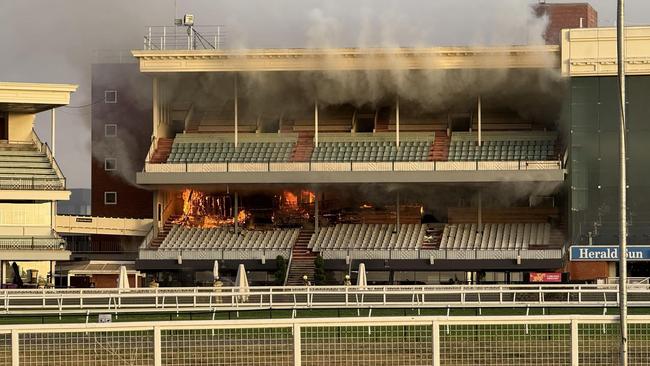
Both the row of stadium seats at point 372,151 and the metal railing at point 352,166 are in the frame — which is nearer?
the metal railing at point 352,166

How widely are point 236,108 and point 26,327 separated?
159ft

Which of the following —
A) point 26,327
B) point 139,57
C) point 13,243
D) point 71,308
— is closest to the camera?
point 26,327

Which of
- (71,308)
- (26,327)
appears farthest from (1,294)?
(26,327)

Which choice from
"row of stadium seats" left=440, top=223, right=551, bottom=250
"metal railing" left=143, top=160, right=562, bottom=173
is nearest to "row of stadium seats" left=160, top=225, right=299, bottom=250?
"metal railing" left=143, top=160, right=562, bottom=173

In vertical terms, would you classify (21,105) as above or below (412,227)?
above

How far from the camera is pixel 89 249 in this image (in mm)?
79875

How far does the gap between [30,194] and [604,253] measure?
2242 centimetres

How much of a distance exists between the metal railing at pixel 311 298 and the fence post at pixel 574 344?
751 centimetres

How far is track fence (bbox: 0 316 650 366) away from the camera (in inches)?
1135

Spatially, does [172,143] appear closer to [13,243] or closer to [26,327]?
[13,243]

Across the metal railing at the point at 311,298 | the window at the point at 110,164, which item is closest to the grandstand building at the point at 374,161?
the window at the point at 110,164

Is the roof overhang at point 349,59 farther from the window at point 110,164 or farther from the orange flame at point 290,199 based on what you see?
the window at point 110,164

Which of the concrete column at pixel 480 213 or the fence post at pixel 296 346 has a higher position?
the concrete column at pixel 480 213

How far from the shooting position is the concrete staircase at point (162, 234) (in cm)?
7607
